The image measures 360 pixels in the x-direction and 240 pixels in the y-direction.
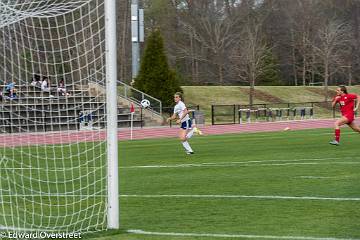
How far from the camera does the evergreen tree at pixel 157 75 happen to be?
1734 inches

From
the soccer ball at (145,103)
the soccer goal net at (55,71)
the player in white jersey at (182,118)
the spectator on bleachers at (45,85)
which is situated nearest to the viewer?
the soccer goal net at (55,71)

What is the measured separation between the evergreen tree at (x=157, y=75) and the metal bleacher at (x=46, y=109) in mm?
29031

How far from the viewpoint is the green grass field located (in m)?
8.23

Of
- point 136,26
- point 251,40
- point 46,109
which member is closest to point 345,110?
point 46,109

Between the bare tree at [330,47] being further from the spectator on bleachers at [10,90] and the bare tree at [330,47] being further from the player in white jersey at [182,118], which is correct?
the spectator on bleachers at [10,90]

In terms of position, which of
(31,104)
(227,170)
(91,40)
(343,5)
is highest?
(343,5)

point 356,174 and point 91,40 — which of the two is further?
point 356,174

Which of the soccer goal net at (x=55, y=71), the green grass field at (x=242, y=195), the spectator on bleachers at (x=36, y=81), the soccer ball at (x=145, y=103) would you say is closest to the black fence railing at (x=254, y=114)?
the soccer ball at (x=145, y=103)

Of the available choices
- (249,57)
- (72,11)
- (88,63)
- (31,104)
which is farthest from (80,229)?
(249,57)

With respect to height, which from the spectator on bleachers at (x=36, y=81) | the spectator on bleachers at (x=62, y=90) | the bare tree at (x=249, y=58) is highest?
the bare tree at (x=249, y=58)

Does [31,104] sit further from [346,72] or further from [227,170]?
[346,72]

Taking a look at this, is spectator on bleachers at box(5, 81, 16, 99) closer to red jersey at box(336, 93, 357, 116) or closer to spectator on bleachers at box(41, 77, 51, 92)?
spectator on bleachers at box(41, 77, 51, 92)

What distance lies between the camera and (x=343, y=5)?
8081 cm

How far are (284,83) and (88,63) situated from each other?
227 feet
